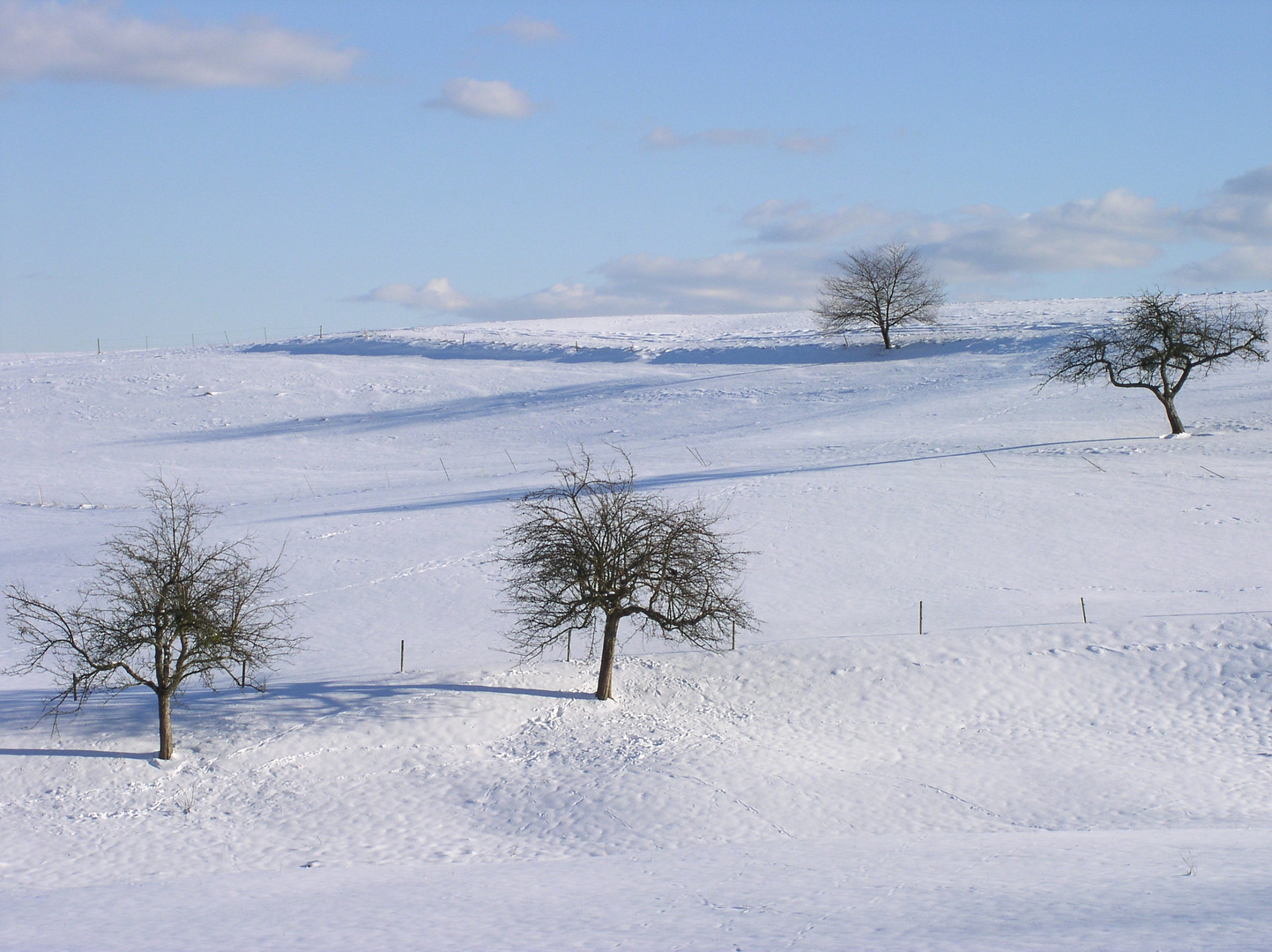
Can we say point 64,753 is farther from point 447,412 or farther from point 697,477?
point 447,412

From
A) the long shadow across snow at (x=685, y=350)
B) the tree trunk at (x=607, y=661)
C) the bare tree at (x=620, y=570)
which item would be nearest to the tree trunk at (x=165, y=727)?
the bare tree at (x=620, y=570)

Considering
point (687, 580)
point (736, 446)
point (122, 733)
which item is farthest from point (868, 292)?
point (122, 733)

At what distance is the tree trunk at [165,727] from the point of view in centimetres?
1862

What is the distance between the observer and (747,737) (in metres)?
19.5

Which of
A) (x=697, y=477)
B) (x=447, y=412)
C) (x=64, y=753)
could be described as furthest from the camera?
(x=447, y=412)

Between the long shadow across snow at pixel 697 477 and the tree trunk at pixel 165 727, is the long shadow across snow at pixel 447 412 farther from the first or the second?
the tree trunk at pixel 165 727

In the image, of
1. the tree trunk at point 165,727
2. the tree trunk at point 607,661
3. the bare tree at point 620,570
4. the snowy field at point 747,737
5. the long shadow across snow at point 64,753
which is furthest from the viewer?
the tree trunk at point 607,661

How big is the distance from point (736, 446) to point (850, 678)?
80.5 ft

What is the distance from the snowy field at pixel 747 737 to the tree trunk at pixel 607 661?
1.60 ft

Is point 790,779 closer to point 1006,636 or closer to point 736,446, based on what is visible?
point 1006,636

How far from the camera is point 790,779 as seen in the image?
59.1 ft

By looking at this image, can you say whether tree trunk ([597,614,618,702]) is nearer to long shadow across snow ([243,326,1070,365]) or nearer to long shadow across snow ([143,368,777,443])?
long shadow across snow ([143,368,777,443])

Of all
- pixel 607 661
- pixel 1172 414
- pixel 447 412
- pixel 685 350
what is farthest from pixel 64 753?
pixel 685 350

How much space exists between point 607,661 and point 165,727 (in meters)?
8.23
